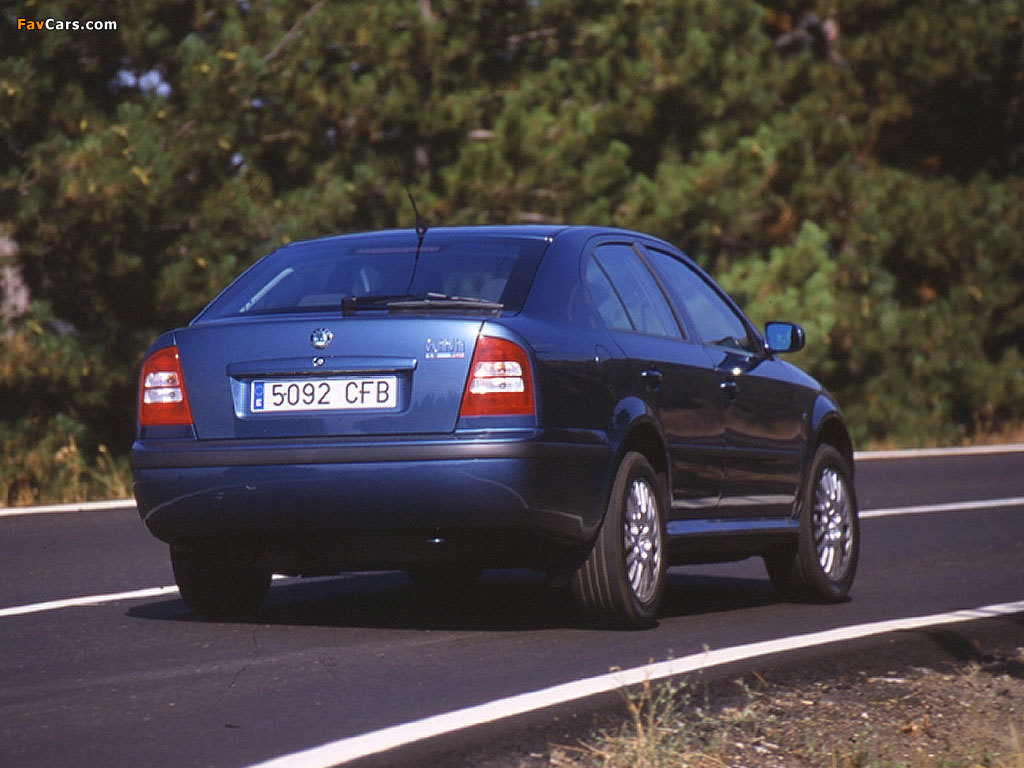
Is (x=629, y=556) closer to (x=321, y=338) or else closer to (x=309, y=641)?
(x=309, y=641)

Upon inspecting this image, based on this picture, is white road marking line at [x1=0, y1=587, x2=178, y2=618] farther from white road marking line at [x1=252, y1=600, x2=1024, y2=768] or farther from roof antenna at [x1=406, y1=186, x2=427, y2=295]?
white road marking line at [x1=252, y1=600, x2=1024, y2=768]

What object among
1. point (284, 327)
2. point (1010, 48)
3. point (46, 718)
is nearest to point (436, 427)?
point (284, 327)

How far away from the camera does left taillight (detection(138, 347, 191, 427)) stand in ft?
25.1

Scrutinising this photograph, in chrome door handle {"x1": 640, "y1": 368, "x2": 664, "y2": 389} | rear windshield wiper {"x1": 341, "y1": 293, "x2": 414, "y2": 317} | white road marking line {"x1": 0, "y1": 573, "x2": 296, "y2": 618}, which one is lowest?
white road marking line {"x1": 0, "y1": 573, "x2": 296, "y2": 618}

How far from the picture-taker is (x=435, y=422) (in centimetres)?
728

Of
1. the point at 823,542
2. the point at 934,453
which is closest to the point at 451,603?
the point at 823,542

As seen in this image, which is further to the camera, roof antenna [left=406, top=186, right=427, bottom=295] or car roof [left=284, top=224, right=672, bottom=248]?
car roof [left=284, top=224, right=672, bottom=248]

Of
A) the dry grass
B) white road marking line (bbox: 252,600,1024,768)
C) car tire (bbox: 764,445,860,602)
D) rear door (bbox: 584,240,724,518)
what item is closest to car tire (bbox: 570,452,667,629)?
rear door (bbox: 584,240,724,518)

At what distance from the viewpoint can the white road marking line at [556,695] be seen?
522cm

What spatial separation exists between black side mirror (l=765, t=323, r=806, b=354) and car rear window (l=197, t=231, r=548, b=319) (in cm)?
194

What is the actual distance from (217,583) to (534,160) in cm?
1598

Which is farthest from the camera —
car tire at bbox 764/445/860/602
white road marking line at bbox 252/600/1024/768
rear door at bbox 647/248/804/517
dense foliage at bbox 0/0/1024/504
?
dense foliage at bbox 0/0/1024/504

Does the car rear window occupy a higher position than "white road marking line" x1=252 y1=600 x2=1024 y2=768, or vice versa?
the car rear window

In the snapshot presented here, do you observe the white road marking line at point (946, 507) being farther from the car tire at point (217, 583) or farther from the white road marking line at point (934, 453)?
the car tire at point (217, 583)
